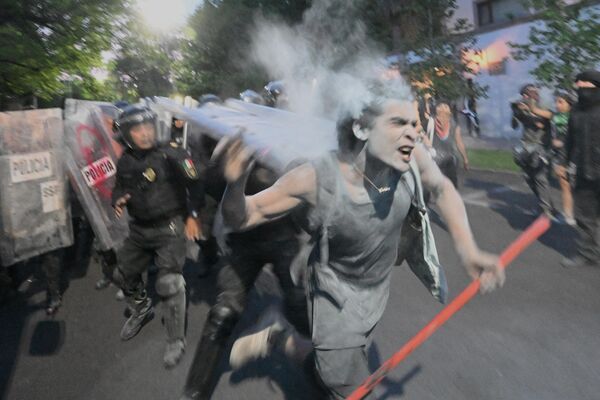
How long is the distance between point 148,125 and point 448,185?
2.20 metres

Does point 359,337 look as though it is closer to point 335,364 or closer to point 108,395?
point 335,364

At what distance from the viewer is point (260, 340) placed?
331 cm

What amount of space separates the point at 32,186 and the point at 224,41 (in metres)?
19.0

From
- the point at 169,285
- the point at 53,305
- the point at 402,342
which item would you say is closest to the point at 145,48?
the point at 53,305

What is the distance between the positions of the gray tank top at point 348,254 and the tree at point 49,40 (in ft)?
32.5

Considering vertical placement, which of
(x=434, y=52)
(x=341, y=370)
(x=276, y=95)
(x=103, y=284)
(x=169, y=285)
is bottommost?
(x=434, y=52)

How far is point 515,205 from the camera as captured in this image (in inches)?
302

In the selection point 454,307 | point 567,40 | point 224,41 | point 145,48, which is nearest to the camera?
point 454,307

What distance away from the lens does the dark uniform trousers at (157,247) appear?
4.00m

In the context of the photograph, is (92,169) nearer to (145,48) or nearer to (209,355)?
(209,355)

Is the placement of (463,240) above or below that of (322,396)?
above

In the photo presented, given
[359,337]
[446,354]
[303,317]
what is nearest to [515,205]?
[446,354]

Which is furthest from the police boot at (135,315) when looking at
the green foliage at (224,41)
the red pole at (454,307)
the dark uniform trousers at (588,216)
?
the green foliage at (224,41)

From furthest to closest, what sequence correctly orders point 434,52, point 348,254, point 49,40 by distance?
1. point 434,52
2. point 49,40
3. point 348,254
